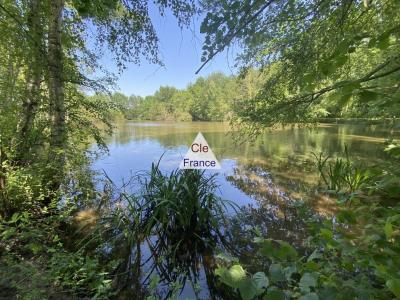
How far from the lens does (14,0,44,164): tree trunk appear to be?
7.66ft

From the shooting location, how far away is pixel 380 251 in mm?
804

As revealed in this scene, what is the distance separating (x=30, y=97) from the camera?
123 inches

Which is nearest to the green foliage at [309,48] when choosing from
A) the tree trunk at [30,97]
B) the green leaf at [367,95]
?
the green leaf at [367,95]

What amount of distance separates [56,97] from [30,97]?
13.4 inches

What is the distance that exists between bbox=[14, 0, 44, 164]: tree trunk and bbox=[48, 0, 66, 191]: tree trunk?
19 cm

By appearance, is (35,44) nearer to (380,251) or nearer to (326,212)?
(380,251)

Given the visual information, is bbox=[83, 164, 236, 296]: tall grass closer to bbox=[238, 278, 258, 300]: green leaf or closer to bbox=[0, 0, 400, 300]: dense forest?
bbox=[0, 0, 400, 300]: dense forest

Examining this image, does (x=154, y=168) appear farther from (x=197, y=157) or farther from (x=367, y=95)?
(x=367, y=95)

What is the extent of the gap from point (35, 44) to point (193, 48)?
1588 mm

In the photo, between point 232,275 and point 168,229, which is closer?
point 232,275

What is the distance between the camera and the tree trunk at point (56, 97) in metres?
2.89

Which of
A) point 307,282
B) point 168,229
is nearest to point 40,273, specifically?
point 168,229

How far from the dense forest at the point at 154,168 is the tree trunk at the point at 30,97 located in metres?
0.02

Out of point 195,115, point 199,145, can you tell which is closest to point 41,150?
point 199,145
